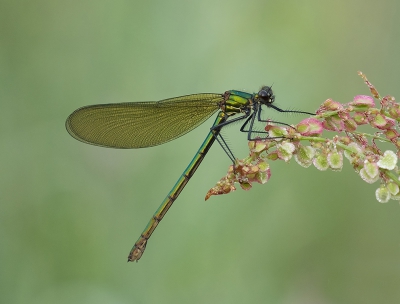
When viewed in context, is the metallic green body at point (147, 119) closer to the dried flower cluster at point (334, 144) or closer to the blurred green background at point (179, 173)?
the blurred green background at point (179, 173)

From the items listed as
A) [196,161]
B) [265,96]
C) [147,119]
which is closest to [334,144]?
[265,96]

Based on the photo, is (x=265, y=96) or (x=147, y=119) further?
(x=147, y=119)

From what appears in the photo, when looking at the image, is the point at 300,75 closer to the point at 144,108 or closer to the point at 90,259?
the point at 144,108

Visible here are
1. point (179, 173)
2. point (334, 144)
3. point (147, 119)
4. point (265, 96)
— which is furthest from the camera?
point (179, 173)

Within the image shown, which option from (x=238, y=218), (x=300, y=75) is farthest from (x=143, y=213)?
(x=300, y=75)

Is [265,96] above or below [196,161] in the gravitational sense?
above

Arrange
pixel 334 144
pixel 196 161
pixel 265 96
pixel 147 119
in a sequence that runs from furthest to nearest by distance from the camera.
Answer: pixel 147 119 → pixel 196 161 → pixel 265 96 → pixel 334 144

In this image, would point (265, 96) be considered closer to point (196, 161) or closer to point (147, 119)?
point (196, 161)
